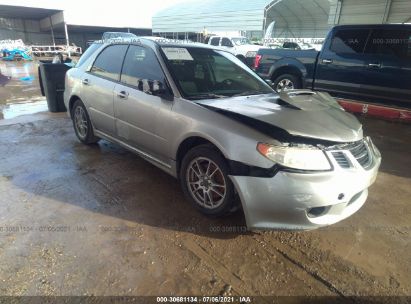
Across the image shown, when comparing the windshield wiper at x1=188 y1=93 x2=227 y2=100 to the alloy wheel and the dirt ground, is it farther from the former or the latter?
the dirt ground

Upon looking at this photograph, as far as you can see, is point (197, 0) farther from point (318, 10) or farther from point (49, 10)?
point (49, 10)

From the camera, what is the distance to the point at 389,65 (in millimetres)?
6277

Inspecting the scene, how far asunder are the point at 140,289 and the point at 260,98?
7.19 ft

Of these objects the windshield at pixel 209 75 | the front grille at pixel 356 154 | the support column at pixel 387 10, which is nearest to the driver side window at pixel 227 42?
the support column at pixel 387 10

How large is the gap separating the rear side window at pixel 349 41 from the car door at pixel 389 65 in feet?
0.50

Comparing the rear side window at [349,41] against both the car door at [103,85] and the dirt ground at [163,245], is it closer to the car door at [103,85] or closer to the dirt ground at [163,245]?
the dirt ground at [163,245]

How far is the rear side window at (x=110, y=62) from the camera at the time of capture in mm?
4051

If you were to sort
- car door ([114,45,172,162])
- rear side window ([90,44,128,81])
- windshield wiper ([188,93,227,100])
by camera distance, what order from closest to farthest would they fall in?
windshield wiper ([188,93,227,100])
car door ([114,45,172,162])
rear side window ([90,44,128,81])

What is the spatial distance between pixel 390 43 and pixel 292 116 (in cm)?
505

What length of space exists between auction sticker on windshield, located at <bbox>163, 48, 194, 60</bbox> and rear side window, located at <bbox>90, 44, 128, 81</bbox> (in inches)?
30.0

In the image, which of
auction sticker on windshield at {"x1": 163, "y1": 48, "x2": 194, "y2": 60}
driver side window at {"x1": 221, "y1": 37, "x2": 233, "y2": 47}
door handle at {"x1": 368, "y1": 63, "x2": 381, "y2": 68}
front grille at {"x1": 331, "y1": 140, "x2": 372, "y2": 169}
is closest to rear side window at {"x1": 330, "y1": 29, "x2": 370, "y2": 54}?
door handle at {"x1": 368, "y1": 63, "x2": 381, "y2": 68}

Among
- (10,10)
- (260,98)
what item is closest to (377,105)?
(260,98)

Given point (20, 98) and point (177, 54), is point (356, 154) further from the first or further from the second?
point (20, 98)

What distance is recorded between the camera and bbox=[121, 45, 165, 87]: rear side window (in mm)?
3488
